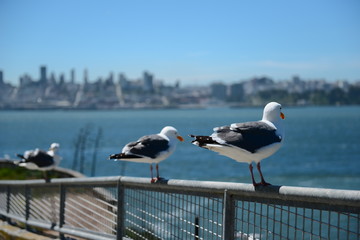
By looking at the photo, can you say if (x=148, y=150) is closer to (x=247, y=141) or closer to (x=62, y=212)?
(x=247, y=141)

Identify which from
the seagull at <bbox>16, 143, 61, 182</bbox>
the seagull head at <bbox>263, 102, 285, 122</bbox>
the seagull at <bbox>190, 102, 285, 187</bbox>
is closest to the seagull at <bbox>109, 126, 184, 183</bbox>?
the seagull at <bbox>190, 102, 285, 187</bbox>

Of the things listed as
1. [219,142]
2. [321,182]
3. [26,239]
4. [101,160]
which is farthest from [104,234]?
[101,160]

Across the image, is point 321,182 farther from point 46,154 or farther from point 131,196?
point 131,196

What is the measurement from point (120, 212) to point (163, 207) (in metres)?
0.53

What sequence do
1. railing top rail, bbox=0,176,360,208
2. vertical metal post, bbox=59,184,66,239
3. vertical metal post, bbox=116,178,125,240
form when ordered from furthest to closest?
vertical metal post, bbox=59,184,66,239, vertical metal post, bbox=116,178,125,240, railing top rail, bbox=0,176,360,208

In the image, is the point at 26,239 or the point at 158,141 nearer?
the point at 158,141

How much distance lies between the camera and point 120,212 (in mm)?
5879

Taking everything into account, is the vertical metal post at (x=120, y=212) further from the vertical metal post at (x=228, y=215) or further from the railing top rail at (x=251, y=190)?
the vertical metal post at (x=228, y=215)

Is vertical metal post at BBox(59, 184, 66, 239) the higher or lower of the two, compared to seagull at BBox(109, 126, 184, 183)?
lower

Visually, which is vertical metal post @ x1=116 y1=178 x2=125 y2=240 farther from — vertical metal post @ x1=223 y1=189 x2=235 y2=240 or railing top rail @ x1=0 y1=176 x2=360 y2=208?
vertical metal post @ x1=223 y1=189 x2=235 y2=240

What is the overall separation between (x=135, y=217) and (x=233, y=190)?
73.1 inches

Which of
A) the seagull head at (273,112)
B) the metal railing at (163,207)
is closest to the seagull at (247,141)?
the seagull head at (273,112)

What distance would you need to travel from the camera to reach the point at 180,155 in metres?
67.3

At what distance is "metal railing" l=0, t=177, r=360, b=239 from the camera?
353 cm
